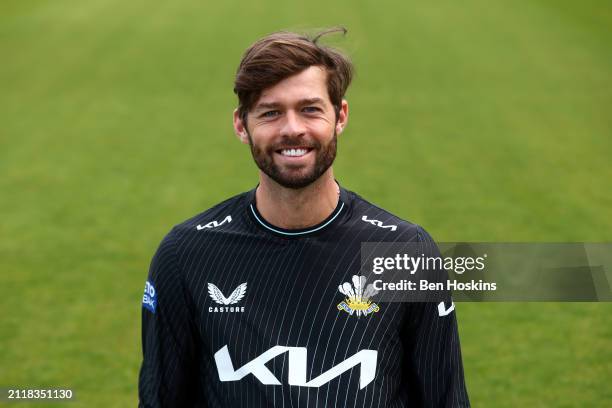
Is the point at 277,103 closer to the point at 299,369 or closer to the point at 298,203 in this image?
the point at 298,203

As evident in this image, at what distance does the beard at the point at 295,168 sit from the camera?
8.95 feet

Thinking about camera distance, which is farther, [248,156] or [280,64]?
[248,156]

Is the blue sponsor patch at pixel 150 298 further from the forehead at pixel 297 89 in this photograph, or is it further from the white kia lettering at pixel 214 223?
the forehead at pixel 297 89

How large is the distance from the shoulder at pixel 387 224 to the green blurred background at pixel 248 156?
2.02 ft

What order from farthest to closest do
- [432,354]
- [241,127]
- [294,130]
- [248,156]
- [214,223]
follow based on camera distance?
[248,156]
[214,223]
[241,127]
[432,354]
[294,130]

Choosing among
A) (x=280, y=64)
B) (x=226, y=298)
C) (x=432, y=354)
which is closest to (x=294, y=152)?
(x=280, y=64)

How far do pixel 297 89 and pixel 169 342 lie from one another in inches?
36.5

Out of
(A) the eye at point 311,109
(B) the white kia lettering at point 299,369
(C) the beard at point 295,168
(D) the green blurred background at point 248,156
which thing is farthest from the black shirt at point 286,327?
(D) the green blurred background at point 248,156

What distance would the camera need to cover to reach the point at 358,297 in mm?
2795

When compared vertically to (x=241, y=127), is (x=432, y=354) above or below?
below

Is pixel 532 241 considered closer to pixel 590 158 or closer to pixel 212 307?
pixel 590 158

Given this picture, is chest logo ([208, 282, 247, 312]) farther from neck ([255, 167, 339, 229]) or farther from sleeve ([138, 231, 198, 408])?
neck ([255, 167, 339, 229])

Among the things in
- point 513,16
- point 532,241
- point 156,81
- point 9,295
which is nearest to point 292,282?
point 9,295

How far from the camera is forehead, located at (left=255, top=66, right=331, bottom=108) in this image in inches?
107
